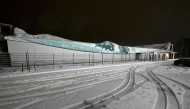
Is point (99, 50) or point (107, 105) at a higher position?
point (99, 50)

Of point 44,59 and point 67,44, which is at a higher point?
point 67,44

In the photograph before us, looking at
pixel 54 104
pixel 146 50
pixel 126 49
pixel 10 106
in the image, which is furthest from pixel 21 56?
pixel 146 50

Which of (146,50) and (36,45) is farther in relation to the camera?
(146,50)

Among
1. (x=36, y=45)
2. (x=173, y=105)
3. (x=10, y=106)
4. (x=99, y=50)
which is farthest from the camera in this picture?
(x=99, y=50)

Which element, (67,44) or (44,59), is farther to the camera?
(67,44)

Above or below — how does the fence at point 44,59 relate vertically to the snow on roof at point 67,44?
below

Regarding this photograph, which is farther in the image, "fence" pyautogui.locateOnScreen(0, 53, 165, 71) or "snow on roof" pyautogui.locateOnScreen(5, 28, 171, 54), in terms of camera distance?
"snow on roof" pyautogui.locateOnScreen(5, 28, 171, 54)

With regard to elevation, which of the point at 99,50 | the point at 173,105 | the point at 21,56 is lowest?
the point at 173,105

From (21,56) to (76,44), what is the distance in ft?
21.8

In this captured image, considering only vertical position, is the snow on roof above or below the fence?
above

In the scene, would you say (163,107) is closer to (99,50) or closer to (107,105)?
(107,105)

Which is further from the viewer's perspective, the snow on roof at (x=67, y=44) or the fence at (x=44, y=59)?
the snow on roof at (x=67, y=44)

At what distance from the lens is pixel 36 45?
31.0ft

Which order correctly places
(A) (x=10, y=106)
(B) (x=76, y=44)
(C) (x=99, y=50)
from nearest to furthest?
(A) (x=10, y=106) < (B) (x=76, y=44) < (C) (x=99, y=50)
